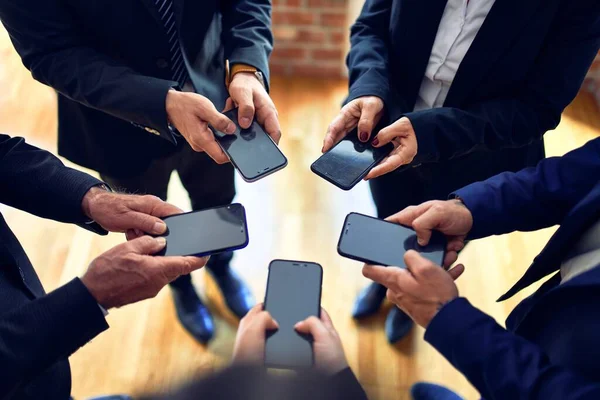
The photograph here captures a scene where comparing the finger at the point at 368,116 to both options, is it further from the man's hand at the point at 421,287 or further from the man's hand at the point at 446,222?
the man's hand at the point at 421,287

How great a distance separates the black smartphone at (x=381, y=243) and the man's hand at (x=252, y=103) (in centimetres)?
28

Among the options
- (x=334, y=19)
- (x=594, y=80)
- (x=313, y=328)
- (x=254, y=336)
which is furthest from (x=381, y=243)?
(x=594, y=80)

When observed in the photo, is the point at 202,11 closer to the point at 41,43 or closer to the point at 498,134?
the point at 41,43

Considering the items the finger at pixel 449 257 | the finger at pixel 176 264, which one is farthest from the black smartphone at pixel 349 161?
the finger at pixel 176 264

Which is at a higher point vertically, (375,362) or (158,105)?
(158,105)

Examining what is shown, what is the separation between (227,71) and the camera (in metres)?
1.25

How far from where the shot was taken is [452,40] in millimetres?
968

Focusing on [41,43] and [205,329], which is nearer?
[41,43]

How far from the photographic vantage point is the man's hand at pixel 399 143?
0.99 m

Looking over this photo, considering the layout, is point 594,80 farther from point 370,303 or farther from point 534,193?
point 534,193

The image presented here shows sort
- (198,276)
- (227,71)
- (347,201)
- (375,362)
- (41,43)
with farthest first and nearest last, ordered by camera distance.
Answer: (347,201) < (198,276) < (375,362) < (227,71) < (41,43)

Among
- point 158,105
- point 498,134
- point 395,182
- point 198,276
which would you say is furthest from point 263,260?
point 498,134

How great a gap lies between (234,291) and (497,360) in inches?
39.0

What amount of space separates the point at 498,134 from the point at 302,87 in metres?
1.42
